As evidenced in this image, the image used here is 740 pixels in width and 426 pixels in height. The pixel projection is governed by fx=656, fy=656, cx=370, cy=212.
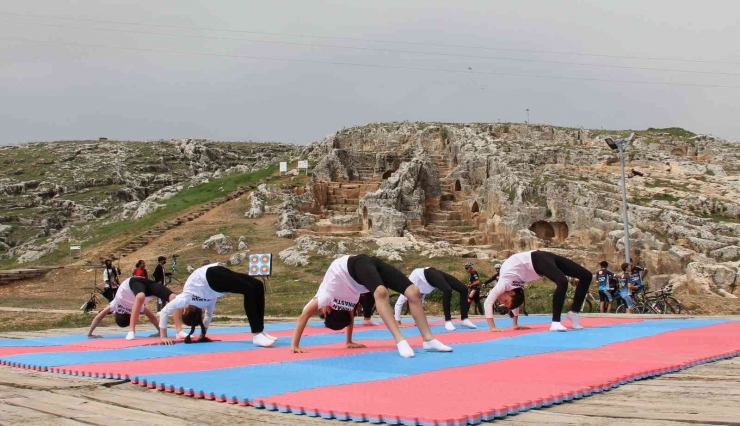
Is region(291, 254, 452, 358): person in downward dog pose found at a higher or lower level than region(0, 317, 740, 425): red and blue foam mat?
higher

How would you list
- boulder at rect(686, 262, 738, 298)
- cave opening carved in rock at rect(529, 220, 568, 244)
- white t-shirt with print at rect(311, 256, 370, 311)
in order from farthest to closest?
cave opening carved in rock at rect(529, 220, 568, 244) < boulder at rect(686, 262, 738, 298) < white t-shirt with print at rect(311, 256, 370, 311)

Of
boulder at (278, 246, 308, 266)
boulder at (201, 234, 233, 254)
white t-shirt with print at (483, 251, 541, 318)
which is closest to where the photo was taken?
white t-shirt with print at (483, 251, 541, 318)

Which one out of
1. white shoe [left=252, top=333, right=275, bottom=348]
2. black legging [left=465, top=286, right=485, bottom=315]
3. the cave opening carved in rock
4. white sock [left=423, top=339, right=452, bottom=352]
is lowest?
black legging [left=465, top=286, right=485, bottom=315]

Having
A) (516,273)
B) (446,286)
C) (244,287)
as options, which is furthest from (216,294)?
(516,273)

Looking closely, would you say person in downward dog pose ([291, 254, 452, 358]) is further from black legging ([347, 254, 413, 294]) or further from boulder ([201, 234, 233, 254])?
boulder ([201, 234, 233, 254])

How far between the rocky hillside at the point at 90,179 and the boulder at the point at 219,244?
1442cm

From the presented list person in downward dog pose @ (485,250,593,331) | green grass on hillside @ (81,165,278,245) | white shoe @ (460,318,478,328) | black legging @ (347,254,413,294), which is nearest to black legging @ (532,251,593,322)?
person in downward dog pose @ (485,250,593,331)

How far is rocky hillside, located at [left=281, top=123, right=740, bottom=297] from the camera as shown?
29734mm

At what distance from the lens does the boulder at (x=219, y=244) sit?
1399 inches

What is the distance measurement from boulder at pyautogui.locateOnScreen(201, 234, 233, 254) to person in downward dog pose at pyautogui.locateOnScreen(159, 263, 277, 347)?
84.1 ft

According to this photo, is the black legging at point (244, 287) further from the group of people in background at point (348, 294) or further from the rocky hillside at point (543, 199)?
the rocky hillside at point (543, 199)

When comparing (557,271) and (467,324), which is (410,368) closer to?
(557,271)

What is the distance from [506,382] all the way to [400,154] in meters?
50.9

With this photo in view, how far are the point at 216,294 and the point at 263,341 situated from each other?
1026 mm
